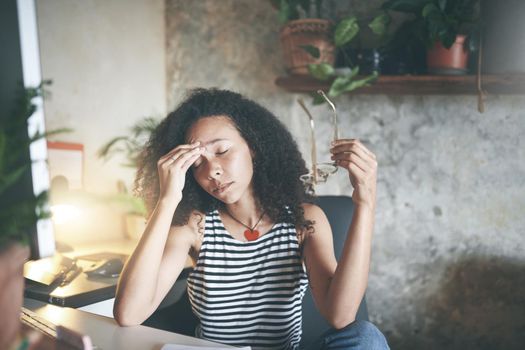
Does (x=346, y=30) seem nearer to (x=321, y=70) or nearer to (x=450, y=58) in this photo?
(x=321, y=70)

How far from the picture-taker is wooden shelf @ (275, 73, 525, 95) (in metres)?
1.65

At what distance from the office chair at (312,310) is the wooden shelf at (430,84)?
63 centimetres

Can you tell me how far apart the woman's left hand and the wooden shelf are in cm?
79

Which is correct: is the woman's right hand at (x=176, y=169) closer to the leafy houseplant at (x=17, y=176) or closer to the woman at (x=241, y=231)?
the woman at (x=241, y=231)

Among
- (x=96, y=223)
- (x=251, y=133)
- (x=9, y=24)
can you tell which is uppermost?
(x=9, y=24)

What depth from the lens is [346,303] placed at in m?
1.09

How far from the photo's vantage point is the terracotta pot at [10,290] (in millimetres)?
450

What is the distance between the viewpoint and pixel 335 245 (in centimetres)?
141

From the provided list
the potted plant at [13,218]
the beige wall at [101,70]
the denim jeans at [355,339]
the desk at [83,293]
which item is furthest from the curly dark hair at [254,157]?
the potted plant at [13,218]

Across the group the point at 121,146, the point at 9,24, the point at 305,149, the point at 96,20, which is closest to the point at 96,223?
the point at 121,146

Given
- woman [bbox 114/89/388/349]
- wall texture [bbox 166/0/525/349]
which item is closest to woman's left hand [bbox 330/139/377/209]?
woman [bbox 114/89/388/349]

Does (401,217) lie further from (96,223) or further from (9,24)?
(9,24)

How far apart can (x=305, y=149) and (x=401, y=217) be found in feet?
1.92

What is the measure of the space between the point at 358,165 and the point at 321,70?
0.80 meters
